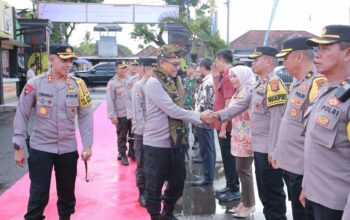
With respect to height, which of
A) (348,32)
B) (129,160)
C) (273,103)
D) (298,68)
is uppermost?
(348,32)

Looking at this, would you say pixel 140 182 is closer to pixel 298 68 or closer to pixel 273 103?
pixel 273 103

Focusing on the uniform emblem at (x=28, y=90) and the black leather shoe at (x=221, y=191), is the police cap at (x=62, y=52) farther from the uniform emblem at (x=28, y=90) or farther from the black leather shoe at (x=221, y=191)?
the black leather shoe at (x=221, y=191)

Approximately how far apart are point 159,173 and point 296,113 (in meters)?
1.54

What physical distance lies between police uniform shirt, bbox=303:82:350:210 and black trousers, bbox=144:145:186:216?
1.85 metres

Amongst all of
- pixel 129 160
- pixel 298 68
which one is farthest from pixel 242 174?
pixel 129 160

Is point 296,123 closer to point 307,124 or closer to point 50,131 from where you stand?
point 307,124

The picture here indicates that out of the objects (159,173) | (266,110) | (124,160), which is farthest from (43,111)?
(124,160)

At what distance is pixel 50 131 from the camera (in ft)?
12.6

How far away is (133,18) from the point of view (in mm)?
27516

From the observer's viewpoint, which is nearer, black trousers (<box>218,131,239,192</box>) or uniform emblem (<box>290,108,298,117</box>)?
uniform emblem (<box>290,108,298,117</box>)

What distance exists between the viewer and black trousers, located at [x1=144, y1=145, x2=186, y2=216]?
4.05m

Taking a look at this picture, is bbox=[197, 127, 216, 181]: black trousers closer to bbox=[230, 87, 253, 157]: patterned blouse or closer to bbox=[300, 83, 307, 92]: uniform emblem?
bbox=[230, 87, 253, 157]: patterned blouse

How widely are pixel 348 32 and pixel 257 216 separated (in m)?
2.98

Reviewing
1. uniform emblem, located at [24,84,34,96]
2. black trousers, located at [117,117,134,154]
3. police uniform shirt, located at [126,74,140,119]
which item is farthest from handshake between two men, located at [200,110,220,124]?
black trousers, located at [117,117,134,154]
